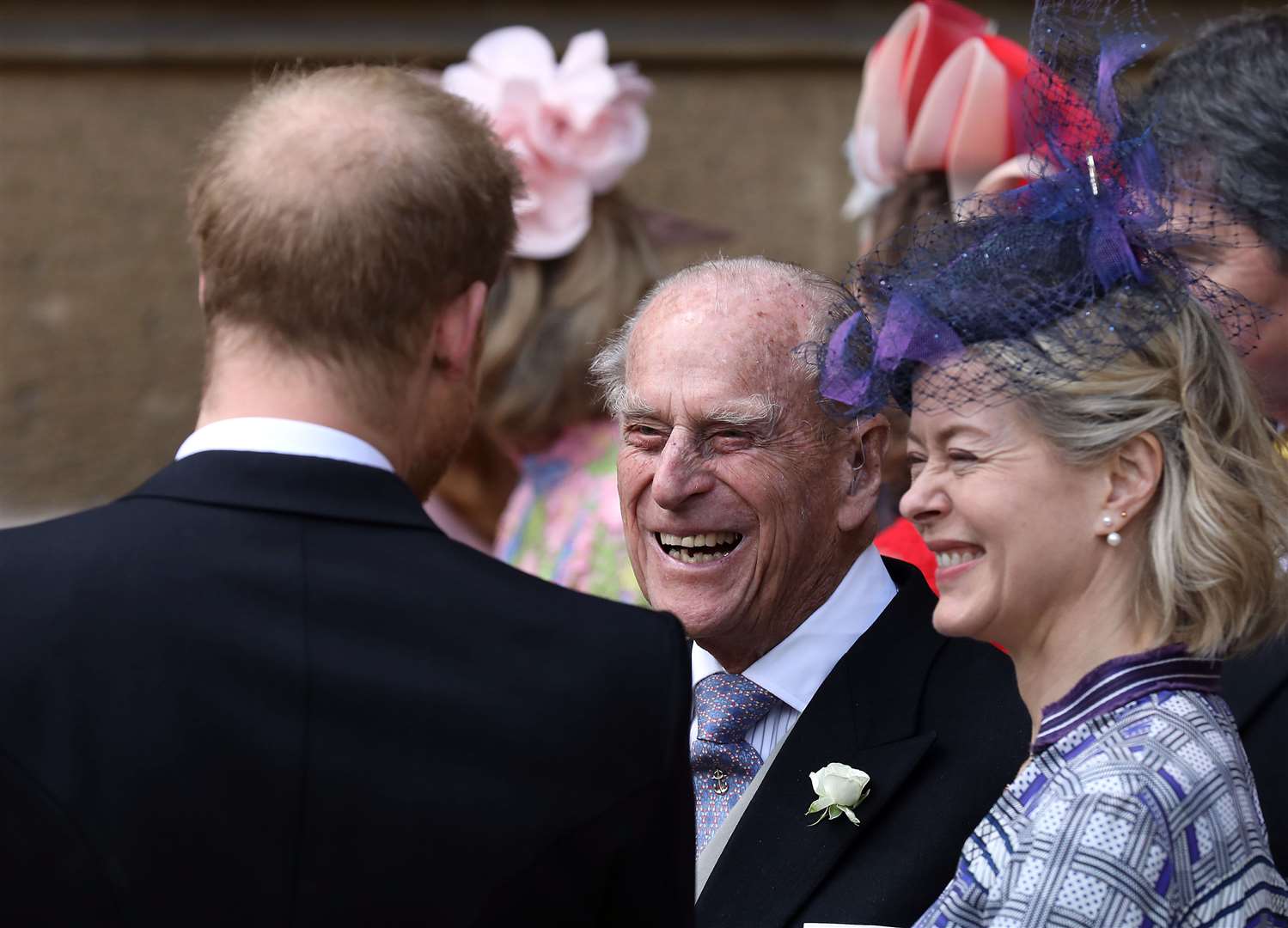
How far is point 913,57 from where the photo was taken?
13.2ft

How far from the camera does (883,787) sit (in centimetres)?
231

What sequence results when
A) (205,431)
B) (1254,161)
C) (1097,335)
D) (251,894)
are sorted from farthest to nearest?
(1254,161), (1097,335), (205,431), (251,894)

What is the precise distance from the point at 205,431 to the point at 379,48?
3513mm

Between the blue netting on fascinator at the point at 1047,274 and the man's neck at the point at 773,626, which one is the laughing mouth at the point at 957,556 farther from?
the man's neck at the point at 773,626

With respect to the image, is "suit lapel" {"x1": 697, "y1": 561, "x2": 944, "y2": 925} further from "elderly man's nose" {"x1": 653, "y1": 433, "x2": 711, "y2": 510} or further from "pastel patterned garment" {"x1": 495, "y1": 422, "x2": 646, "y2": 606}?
"pastel patterned garment" {"x1": 495, "y1": 422, "x2": 646, "y2": 606}

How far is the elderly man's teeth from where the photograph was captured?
210 centimetres

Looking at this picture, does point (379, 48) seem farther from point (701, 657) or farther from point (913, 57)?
point (701, 657)

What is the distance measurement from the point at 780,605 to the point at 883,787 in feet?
1.22

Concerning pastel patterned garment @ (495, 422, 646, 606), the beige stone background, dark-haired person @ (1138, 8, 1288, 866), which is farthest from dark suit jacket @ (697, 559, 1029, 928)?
the beige stone background

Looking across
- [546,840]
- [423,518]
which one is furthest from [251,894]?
[423,518]

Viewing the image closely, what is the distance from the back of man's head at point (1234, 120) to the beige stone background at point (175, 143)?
225cm

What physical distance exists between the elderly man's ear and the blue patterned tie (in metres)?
0.30

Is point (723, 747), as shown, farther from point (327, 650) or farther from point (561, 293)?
point (561, 293)

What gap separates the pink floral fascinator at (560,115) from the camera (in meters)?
4.01
